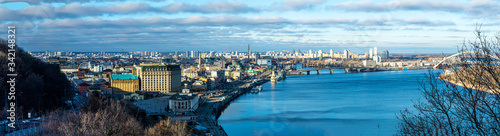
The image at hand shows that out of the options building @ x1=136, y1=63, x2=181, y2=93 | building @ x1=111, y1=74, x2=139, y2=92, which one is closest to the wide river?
building @ x1=136, y1=63, x2=181, y2=93

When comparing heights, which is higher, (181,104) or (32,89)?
(32,89)

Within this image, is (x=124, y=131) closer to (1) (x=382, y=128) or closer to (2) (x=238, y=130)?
(2) (x=238, y=130)

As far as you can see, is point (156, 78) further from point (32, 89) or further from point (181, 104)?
point (32, 89)

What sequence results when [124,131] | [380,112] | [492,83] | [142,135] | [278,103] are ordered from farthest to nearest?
[278,103]
[380,112]
[142,135]
[124,131]
[492,83]

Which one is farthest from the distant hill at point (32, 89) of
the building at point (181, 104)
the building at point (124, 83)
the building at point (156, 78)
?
the building at point (156, 78)

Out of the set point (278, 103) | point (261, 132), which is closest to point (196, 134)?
point (261, 132)

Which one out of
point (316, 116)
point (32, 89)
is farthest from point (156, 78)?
point (32, 89)

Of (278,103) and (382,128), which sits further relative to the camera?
(278,103)

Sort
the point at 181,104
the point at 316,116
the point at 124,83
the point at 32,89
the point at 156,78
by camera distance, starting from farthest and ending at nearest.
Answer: the point at 156,78 < the point at 124,83 < the point at 181,104 < the point at 316,116 < the point at 32,89
